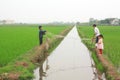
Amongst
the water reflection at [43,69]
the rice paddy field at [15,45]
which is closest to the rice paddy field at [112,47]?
the water reflection at [43,69]

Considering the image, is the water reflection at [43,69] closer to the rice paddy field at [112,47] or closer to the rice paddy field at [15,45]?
the rice paddy field at [15,45]

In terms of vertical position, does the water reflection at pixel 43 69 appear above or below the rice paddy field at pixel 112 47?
above

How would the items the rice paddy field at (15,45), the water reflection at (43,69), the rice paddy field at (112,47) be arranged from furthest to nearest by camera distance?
the rice paddy field at (15,45)
the rice paddy field at (112,47)
the water reflection at (43,69)

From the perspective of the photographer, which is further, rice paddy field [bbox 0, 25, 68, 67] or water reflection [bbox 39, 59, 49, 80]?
rice paddy field [bbox 0, 25, 68, 67]

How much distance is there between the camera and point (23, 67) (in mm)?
8289

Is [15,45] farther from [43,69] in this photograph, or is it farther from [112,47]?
[43,69]

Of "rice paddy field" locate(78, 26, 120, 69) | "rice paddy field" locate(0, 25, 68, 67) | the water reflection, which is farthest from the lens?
"rice paddy field" locate(0, 25, 68, 67)

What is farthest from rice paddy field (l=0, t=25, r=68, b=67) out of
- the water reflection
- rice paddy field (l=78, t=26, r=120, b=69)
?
rice paddy field (l=78, t=26, r=120, b=69)

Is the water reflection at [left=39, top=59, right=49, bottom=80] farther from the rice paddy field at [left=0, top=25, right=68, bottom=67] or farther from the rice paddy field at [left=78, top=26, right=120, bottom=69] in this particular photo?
the rice paddy field at [left=78, top=26, right=120, bottom=69]

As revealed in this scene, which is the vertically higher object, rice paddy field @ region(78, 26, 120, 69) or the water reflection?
the water reflection

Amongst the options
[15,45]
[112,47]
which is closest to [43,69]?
[112,47]

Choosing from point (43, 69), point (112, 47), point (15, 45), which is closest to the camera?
point (43, 69)

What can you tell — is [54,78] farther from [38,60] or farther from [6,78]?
[38,60]

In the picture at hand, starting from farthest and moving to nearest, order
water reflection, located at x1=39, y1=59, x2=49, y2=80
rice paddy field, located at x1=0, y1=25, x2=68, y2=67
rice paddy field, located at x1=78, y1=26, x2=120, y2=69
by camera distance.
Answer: rice paddy field, located at x1=0, y1=25, x2=68, y2=67, rice paddy field, located at x1=78, y1=26, x2=120, y2=69, water reflection, located at x1=39, y1=59, x2=49, y2=80
